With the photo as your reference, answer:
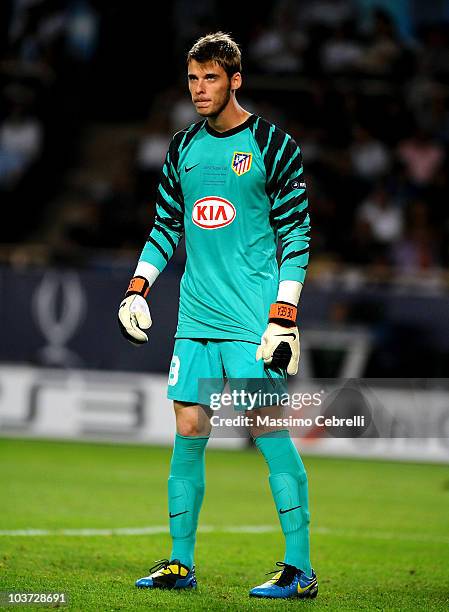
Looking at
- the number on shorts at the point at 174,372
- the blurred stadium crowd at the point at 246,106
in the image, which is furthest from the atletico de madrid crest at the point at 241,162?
the blurred stadium crowd at the point at 246,106

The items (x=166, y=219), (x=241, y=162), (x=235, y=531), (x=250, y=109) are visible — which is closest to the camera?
(x=241, y=162)

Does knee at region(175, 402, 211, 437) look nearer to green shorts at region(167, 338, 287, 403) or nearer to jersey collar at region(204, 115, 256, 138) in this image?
green shorts at region(167, 338, 287, 403)

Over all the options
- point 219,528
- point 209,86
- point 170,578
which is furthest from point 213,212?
point 219,528

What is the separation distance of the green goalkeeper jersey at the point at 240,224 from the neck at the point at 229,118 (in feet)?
0.09

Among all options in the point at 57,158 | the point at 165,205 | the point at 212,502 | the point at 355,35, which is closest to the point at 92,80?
the point at 57,158

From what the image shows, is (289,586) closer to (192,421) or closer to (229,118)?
(192,421)

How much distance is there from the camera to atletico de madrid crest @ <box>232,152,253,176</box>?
19.2ft

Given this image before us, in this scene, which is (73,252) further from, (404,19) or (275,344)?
(275,344)

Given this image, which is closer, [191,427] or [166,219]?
[191,427]

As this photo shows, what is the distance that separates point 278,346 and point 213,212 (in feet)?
2.36

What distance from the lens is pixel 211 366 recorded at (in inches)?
233

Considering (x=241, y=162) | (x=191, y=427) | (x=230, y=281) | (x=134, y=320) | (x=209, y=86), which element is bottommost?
(x=191, y=427)

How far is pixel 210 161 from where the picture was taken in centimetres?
593

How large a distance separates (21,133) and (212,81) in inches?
483
